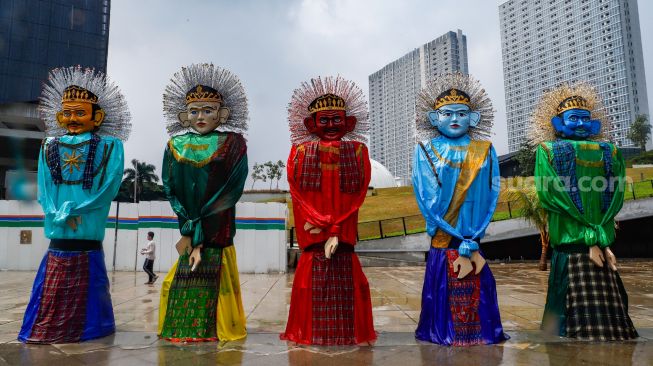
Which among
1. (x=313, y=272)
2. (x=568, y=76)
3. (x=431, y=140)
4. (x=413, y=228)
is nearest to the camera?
(x=313, y=272)

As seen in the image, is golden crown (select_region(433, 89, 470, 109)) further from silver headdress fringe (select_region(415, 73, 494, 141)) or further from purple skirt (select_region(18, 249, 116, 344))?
purple skirt (select_region(18, 249, 116, 344))

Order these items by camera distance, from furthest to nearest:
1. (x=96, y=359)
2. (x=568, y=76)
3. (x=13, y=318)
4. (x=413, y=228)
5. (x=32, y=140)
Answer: (x=568, y=76), (x=32, y=140), (x=413, y=228), (x=13, y=318), (x=96, y=359)

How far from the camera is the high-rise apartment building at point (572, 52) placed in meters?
63.2

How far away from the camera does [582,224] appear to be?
4566 mm

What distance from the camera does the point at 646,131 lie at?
5825cm

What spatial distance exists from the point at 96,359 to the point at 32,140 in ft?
102

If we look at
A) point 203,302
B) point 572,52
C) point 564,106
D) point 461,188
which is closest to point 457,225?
point 461,188

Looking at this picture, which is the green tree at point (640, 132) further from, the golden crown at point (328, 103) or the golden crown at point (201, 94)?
the golden crown at point (201, 94)

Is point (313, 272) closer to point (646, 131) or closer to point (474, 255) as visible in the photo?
point (474, 255)

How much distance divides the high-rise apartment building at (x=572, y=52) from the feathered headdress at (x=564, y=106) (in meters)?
50.8

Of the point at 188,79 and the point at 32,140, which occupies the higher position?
the point at 32,140

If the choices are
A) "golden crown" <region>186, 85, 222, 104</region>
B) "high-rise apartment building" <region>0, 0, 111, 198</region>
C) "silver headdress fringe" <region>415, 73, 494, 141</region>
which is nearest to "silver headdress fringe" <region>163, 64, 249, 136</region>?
"golden crown" <region>186, 85, 222, 104</region>

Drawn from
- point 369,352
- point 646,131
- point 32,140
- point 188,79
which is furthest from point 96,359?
point 646,131

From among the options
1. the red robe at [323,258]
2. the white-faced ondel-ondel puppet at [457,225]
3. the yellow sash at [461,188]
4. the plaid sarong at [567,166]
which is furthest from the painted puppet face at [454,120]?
the plaid sarong at [567,166]
